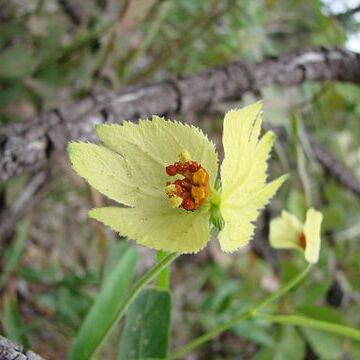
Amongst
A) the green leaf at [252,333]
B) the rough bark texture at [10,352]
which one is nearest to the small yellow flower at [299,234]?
the rough bark texture at [10,352]

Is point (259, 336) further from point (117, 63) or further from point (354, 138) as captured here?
point (354, 138)

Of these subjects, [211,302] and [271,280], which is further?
[271,280]

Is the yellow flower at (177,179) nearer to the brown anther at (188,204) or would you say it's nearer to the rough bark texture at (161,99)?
the brown anther at (188,204)

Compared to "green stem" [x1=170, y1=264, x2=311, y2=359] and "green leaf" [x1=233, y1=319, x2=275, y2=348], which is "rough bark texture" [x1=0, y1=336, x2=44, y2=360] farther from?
"green leaf" [x1=233, y1=319, x2=275, y2=348]

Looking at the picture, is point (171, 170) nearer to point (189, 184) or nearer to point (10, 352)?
point (189, 184)

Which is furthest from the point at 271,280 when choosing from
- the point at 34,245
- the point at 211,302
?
the point at 34,245

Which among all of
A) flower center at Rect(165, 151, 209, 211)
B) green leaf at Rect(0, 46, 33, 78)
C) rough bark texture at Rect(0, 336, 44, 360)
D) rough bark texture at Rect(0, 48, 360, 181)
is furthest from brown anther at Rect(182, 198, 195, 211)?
green leaf at Rect(0, 46, 33, 78)
